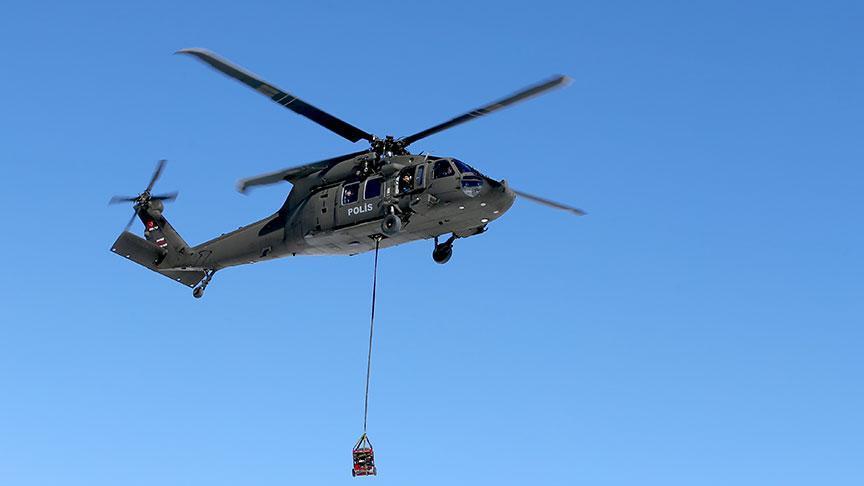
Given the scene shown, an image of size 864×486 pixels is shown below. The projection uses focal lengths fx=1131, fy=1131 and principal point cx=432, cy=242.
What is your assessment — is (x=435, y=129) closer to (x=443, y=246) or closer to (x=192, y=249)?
(x=443, y=246)

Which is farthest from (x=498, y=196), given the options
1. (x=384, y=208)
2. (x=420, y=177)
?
(x=384, y=208)

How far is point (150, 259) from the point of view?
173 ft

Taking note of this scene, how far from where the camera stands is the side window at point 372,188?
4294 cm

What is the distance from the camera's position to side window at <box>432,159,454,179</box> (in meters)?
41.5

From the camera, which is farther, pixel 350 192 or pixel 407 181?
pixel 350 192

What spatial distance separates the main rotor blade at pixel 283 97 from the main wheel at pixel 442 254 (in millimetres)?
5035

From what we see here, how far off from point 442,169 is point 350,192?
4268mm

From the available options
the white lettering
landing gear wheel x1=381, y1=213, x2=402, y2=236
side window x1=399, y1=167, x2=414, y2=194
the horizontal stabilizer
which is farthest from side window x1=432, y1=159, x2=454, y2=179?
the horizontal stabilizer

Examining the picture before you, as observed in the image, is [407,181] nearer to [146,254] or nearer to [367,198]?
[367,198]

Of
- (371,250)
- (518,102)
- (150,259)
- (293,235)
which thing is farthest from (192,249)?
(518,102)

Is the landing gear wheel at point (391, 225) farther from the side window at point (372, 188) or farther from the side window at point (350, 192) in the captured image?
the side window at point (350, 192)

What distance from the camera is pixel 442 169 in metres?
41.6

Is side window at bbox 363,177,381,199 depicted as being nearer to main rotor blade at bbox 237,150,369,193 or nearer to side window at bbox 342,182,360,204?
side window at bbox 342,182,360,204

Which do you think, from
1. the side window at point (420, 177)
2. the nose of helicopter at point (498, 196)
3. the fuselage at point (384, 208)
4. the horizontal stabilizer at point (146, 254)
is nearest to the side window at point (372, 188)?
the fuselage at point (384, 208)
